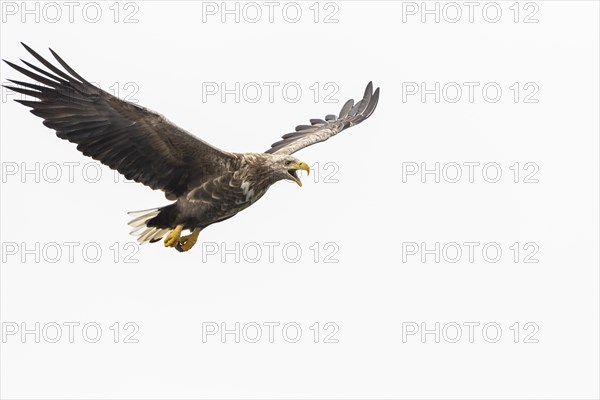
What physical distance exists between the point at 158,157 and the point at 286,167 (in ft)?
4.47

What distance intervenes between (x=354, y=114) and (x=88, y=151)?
4.88 metres

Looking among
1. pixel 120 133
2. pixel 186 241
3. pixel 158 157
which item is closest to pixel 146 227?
pixel 186 241

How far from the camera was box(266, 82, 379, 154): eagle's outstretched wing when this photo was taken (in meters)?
16.7

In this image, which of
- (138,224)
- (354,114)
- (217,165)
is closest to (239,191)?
(217,165)

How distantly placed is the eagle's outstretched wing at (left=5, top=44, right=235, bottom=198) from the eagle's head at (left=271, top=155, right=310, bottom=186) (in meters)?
0.49

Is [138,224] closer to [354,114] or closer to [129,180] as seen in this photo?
[129,180]

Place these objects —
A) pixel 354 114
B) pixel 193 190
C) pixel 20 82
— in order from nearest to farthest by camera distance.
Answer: pixel 20 82 → pixel 193 190 → pixel 354 114

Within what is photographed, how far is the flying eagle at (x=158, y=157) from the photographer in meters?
13.9

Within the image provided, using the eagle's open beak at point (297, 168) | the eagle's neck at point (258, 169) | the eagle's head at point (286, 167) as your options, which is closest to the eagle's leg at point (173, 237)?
the eagle's neck at point (258, 169)

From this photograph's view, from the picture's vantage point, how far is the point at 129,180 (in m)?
14.7

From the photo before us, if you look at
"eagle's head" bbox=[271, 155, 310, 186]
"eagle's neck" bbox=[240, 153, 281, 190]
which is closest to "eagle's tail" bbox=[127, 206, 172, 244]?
"eagle's neck" bbox=[240, 153, 281, 190]

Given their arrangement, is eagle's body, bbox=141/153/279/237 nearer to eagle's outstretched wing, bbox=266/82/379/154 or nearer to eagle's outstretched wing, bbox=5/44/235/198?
eagle's outstretched wing, bbox=5/44/235/198

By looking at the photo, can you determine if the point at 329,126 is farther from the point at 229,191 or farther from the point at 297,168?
the point at 229,191

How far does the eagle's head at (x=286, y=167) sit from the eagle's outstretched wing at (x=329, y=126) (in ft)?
4.02
